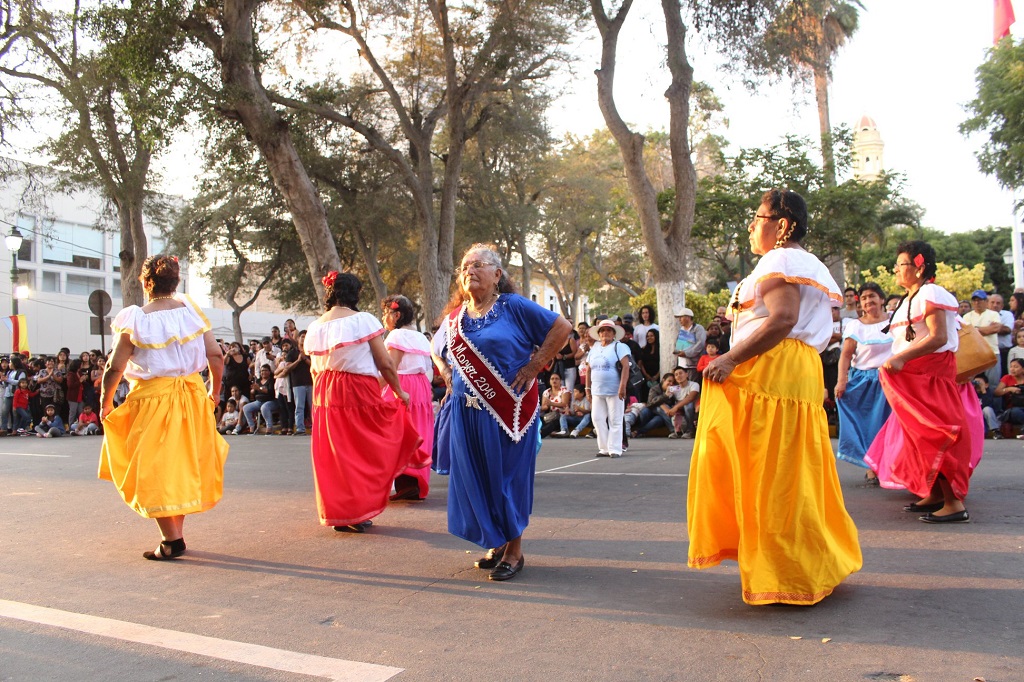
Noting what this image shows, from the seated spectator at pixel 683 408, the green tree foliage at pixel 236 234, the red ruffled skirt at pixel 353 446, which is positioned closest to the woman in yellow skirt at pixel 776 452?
the red ruffled skirt at pixel 353 446

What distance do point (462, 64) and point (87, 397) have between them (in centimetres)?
1171

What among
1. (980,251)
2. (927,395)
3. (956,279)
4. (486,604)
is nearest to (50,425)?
(486,604)

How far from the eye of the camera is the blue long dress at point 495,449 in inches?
208

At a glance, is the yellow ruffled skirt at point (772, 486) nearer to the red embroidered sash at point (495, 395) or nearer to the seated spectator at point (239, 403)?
the red embroidered sash at point (495, 395)

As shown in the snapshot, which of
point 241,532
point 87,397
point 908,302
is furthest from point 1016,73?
point 87,397

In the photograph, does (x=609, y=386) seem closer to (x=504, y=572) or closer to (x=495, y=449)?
(x=495, y=449)

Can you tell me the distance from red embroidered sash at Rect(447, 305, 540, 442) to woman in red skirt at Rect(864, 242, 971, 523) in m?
2.71

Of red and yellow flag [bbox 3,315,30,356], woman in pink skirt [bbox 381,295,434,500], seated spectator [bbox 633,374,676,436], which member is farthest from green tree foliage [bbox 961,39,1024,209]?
red and yellow flag [bbox 3,315,30,356]

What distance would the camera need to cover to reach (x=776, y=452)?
14.5 feet

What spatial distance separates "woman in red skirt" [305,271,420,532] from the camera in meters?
6.71

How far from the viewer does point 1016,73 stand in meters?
20.7

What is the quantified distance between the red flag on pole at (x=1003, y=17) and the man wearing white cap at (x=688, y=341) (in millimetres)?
16243

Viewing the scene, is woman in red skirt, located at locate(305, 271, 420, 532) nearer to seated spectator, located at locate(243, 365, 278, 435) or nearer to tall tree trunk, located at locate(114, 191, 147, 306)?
seated spectator, located at locate(243, 365, 278, 435)

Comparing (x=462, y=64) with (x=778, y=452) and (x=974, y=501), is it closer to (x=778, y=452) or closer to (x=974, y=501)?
(x=974, y=501)
